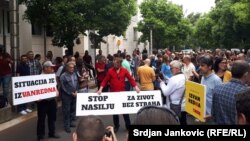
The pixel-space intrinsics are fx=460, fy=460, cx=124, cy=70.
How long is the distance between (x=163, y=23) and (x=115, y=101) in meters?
38.0

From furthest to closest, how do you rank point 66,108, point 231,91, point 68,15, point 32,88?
point 68,15 → point 66,108 → point 32,88 → point 231,91

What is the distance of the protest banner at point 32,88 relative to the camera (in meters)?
10.3

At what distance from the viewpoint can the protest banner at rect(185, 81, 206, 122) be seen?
21.2ft

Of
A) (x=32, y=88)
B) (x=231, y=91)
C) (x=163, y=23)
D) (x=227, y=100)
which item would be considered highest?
(x=163, y=23)

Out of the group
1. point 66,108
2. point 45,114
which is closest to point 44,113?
point 45,114

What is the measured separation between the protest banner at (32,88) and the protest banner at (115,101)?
1368 mm

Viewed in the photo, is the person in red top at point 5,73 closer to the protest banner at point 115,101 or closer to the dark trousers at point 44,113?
the dark trousers at point 44,113

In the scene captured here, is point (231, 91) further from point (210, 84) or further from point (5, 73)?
point (5, 73)

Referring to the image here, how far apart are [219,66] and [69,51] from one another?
1226 centimetres

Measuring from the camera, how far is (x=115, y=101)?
30.8ft

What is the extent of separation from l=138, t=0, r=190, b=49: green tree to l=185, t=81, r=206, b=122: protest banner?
36.5m

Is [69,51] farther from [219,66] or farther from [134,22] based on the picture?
[134,22]

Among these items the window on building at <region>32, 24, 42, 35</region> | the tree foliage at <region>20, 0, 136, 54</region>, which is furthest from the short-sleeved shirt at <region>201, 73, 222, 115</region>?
the window on building at <region>32, 24, 42, 35</region>

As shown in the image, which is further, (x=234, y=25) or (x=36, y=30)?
(x=234, y=25)
